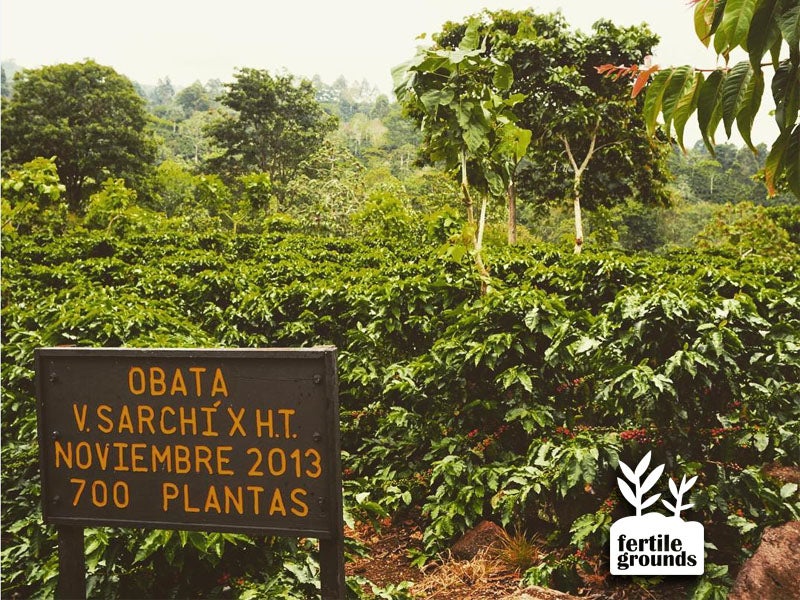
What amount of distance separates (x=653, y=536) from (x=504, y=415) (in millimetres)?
1218

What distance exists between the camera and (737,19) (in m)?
1.42

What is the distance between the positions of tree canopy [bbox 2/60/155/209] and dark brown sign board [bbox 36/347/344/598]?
31.3 meters

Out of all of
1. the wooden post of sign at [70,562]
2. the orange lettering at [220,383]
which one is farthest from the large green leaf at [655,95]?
the wooden post of sign at [70,562]

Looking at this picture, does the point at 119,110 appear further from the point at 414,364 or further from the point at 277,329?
the point at 414,364

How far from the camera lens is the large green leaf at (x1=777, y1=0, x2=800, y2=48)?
1.39 meters

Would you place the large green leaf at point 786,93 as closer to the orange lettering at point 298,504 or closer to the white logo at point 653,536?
the orange lettering at point 298,504

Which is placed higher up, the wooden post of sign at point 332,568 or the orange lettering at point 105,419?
the orange lettering at point 105,419

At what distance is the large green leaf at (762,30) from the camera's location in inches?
Answer: 56.9

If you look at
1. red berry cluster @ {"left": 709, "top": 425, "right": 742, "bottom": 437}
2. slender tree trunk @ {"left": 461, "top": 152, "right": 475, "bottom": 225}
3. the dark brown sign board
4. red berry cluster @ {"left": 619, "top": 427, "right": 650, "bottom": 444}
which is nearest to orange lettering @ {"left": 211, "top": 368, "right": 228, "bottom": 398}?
the dark brown sign board

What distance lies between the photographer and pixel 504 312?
13.6ft

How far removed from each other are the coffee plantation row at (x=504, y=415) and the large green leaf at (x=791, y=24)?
6.65 feet

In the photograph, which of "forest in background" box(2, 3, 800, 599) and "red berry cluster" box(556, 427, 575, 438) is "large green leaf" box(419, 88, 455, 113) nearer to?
"forest in background" box(2, 3, 800, 599)

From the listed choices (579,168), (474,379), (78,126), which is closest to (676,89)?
(474,379)

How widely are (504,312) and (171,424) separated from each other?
2.57 m
